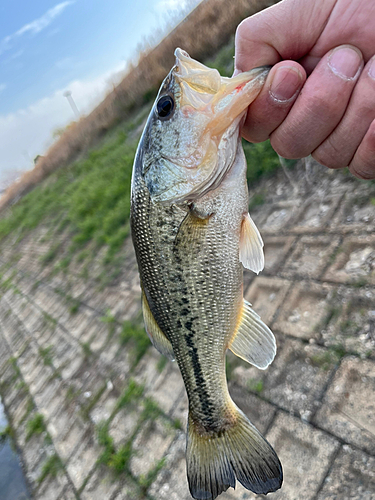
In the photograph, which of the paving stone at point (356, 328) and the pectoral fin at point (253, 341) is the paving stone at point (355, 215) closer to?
the paving stone at point (356, 328)

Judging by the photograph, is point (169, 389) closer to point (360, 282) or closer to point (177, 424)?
point (177, 424)

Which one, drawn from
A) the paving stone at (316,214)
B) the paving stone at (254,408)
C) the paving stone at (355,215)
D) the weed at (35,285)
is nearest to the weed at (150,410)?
the paving stone at (254,408)

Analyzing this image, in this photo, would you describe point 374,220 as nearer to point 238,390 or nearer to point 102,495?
point 238,390

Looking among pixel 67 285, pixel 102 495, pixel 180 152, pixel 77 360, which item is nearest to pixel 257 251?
pixel 180 152

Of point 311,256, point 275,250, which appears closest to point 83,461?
point 275,250

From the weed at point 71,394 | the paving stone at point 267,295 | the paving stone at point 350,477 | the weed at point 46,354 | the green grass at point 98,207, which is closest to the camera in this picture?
the paving stone at point 350,477

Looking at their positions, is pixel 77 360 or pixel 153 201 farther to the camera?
pixel 77 360
